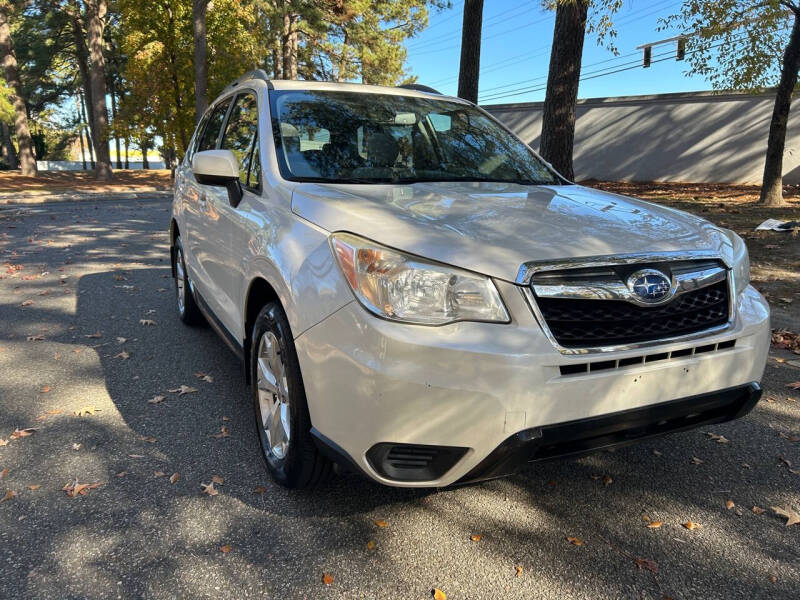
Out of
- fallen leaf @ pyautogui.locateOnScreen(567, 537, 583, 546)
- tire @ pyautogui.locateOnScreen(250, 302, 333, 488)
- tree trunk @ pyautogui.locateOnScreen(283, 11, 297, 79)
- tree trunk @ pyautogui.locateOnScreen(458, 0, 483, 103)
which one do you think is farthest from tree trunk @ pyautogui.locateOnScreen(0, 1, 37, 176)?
fallen leaf @ pyautogui.locateOnScreen(567, 537, 583, 546)

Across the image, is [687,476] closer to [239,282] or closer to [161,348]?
[239,282]

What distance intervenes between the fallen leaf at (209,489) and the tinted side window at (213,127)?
2506 millimetres

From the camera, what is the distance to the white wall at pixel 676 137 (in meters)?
19.0

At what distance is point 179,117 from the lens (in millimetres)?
23812

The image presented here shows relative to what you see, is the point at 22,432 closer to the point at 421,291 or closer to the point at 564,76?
the point at 421,291

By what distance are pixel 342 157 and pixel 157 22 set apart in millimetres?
23160

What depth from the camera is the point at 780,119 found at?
13062 millimetres

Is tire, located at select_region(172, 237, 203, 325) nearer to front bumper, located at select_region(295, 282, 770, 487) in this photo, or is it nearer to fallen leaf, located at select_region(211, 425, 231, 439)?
fallen leaf, located at select_region(211, 425, 231, 439)

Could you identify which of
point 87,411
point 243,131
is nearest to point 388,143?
point 243,131

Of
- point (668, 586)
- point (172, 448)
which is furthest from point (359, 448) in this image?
point (172, 448)

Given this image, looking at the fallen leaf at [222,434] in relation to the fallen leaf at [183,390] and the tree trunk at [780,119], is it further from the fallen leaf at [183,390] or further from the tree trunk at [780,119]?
the tree trunk at [780,119]

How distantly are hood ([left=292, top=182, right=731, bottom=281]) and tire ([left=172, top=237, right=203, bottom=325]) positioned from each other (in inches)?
105

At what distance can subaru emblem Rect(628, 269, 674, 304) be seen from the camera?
2.22 m

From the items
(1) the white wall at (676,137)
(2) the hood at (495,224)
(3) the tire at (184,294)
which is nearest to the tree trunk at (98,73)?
(1) the white wall at (676,137)
